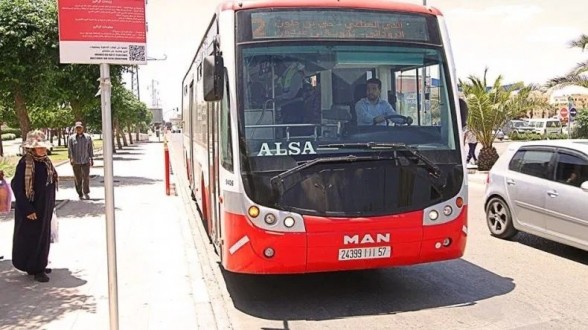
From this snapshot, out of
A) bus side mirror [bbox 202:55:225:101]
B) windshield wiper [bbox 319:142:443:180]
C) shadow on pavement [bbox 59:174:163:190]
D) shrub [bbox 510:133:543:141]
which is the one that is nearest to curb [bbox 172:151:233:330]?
windshield wiper [bbox 319:142:443:180]

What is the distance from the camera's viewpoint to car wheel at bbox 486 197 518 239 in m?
9.16

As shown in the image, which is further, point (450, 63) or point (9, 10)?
point (9, 10)

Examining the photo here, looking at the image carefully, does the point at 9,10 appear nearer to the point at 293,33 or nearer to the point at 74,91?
the point at 74,91

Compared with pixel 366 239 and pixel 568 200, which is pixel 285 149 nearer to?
pixel 366 239

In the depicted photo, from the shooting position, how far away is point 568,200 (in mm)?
7688

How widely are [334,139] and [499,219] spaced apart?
469 centimetres

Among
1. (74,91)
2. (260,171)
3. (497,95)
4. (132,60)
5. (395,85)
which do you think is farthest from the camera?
(497,95)

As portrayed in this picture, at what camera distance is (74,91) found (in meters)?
18.6

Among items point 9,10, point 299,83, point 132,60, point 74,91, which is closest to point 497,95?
point 74,91

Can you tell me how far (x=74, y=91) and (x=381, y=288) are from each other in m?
14.6

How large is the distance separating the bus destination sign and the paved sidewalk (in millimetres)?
2883

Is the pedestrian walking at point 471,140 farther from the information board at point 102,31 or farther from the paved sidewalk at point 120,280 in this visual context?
the information board at point 102,31

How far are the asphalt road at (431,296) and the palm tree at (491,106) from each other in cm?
1331

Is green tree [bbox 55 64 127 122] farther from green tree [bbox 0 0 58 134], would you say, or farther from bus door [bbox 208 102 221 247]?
bus door [bbox 208 102 221 247]
